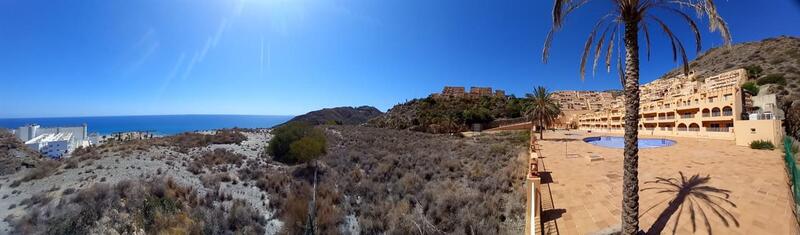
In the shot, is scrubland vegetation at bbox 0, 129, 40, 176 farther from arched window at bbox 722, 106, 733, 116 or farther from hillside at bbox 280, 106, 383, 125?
hillside at bbox 280, 106, 383, 125

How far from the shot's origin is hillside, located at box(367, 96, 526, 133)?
46094 mm

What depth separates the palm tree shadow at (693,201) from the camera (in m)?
6.26

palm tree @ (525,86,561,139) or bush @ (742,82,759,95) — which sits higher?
bush @ (742,82,759,95)

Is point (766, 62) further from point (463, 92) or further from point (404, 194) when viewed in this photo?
point (404, 194)

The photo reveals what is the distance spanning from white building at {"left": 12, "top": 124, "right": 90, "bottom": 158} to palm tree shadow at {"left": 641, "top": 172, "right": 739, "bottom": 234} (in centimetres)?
4911

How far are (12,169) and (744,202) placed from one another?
27641mm

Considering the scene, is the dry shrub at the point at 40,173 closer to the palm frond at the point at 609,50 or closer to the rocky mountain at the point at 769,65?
the palm frond at the point at 609,50

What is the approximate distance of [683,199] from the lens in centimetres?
758

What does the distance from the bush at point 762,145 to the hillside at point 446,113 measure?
2989 cm

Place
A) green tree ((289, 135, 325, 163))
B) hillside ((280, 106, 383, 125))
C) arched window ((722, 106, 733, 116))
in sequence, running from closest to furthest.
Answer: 1. green tree ((289, 135, 325, 163))
2. arched window ((722, 106, 733, 116))
3. hillside ((280, 106, 383, 125))

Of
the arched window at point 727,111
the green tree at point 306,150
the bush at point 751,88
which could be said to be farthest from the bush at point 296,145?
the bush at point 751,88

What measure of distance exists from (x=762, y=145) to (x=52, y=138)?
90.5 meters

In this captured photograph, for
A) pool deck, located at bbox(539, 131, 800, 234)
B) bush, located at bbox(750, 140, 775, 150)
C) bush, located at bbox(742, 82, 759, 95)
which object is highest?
bush, located at bbox(742, 82, 759, 95)

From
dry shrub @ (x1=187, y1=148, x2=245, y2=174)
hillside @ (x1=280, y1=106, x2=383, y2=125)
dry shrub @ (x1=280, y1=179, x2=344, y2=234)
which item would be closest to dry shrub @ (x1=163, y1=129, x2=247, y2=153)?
dry shrub @ (x1=187, y1=148, x2=245, y2=174)
